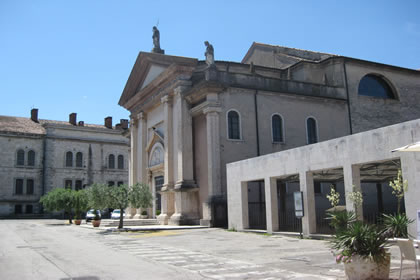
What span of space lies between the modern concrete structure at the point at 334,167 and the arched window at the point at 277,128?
274 inches

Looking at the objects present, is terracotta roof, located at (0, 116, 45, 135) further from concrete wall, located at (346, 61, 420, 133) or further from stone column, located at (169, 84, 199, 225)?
concrete wall, located at (346, 61, 420, 133)

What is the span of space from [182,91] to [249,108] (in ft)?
16.1

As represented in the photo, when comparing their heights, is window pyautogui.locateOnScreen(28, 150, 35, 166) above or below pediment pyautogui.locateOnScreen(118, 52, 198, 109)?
below

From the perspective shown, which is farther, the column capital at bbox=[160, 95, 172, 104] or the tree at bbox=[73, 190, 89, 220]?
the tree at bbox=[73, 190, 89, 220]

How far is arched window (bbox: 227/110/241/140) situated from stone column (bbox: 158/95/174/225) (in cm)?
535

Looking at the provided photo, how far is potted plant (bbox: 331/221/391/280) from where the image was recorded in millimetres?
8523

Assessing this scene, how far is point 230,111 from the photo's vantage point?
1133 inches

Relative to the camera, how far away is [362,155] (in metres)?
15.9

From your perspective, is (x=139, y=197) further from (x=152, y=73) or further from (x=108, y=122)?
(x=108, y=122)

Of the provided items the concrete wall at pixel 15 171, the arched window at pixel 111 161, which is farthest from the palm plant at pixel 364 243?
the arched window at pixel 111 161

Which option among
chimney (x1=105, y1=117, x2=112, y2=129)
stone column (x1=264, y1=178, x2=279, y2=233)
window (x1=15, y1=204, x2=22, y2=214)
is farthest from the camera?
chimney (x1=105, y1=117, x2=112, y2=129)

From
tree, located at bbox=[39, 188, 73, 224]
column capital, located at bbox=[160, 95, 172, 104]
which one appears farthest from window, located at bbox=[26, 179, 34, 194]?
column capital, located at bbox=[160, 95, 172, 104]

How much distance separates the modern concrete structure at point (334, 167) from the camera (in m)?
14.0

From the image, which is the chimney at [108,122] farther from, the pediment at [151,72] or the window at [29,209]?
the pediment at [151,72]
